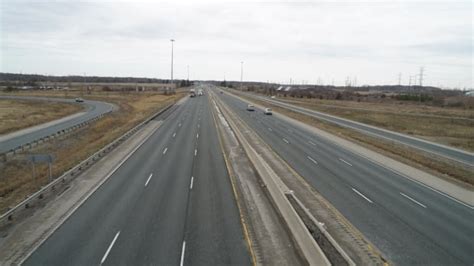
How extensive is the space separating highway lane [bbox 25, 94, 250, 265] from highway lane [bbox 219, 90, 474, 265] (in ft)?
17.1

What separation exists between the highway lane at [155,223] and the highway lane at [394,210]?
522cm

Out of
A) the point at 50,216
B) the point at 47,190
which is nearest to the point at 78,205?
the point at 50,216

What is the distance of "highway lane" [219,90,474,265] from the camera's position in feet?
40.4

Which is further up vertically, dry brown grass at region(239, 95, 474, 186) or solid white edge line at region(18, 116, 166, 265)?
dry brown grass at region(239, 95, 474, 186)

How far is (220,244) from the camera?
1235cm

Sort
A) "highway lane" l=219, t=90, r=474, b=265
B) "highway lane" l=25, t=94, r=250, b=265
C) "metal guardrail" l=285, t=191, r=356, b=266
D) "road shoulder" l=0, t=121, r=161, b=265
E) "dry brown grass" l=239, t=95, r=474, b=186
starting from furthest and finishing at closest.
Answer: "dry brown grass" l=239, t=95, r=474, b=186
"highway lane" l=219, t=90, r=474, b=265
"road shoulder" l=0, t=121, r=161, b=265
"highway lane" l=25, t=94, r=250, b=265
"metal guardrail" l=285, t=191, r=356, b=266

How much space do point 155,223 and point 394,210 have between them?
34.8 feet

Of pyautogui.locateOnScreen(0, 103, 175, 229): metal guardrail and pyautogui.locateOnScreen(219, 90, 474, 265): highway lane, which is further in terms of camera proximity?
pyautogui.locateOnScreen(0, 103, 175, 229): metal guardrail

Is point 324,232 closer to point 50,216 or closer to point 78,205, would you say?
point 78,205

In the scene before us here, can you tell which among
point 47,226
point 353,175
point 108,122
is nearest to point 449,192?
point 353,175

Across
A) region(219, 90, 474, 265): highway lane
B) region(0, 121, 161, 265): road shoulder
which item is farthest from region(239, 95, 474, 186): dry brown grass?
region(0, 121, 161, 265): road shoulder

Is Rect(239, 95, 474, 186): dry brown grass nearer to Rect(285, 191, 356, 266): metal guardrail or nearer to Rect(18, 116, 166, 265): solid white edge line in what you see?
Rect(285, 191, 356, 266): metal guardrail

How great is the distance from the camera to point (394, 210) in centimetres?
1625

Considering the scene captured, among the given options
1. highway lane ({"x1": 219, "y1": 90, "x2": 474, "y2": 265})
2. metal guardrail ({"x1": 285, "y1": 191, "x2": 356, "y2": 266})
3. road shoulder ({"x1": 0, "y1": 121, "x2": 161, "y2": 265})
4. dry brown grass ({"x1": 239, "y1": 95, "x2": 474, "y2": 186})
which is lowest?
road shoulder ({"x1": 0, "y1": 121, "x2": 161, "y2": 265})
